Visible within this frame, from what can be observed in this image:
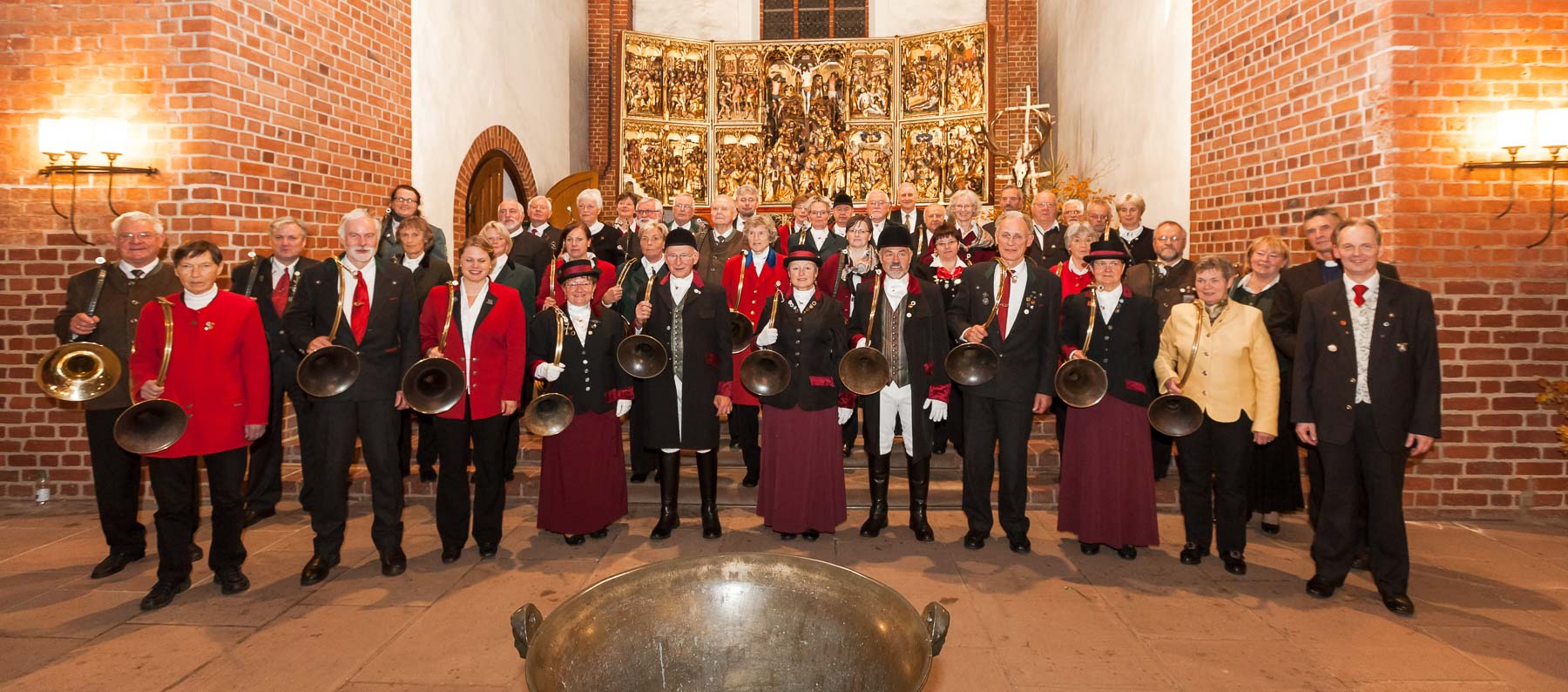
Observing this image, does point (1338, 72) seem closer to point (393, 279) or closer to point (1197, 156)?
point (1197, 156)

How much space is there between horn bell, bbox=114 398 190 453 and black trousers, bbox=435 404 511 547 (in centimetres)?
115

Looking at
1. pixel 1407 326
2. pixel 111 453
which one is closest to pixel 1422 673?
pixel 1407 326

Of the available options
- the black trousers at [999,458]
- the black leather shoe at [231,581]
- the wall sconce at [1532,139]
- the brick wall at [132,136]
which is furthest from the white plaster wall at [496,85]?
the wall sconce at [1532,139]

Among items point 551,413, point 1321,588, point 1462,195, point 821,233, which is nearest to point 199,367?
point 551,413

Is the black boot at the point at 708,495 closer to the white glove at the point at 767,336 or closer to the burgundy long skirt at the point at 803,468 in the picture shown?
the burgundy long skirt at the point at 803,468

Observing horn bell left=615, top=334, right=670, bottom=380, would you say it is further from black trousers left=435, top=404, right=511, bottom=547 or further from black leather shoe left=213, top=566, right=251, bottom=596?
black leather shoe left=213, top=566, right=251, bottom=596

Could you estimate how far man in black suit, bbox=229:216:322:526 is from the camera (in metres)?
5.07

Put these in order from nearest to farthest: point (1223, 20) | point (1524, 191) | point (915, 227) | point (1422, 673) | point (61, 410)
Answer: point (1422, 673), point (1524, 191), point (61, 410), point (1223, 20), point (915, 227)

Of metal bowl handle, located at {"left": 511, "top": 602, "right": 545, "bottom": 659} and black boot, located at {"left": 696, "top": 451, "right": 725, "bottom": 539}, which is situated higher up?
metal bowl handle, located at {"left": 511, "top": 602, "right": 545, "bottom": 659}

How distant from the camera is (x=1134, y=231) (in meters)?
6.71

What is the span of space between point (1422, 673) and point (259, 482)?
20.6ft

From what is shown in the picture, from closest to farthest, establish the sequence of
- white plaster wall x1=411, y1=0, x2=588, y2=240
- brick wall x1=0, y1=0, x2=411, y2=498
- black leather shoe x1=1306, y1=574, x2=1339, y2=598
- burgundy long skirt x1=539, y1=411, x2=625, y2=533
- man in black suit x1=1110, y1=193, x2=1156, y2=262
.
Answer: black leather shoe x1=1306, y1=574, x2=1339, y2=598 → burgundy long skirt x1=539, y1=411, x2=625, y2=533 → brick wall x1=0, y1=0, x2=411, y2=498 → man in black suit x1=1110, y1=193, x2=1156, y2=262 → white plaster wall x1=411, y1=0, x2=588, y2=240

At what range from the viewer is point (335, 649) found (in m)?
3.66

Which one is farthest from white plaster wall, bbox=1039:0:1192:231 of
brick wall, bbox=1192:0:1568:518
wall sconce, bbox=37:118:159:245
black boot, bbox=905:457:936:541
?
wall sconce, bbox=37:118:159:245
